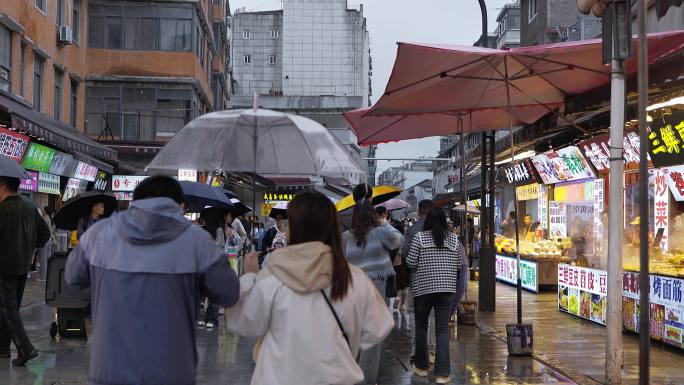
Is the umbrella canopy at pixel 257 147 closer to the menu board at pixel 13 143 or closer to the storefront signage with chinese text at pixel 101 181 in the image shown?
the menu board at pixel 13 143

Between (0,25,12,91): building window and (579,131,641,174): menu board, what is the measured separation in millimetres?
12844

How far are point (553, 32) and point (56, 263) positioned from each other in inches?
964

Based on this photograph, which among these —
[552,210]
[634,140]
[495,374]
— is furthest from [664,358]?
[552,210]

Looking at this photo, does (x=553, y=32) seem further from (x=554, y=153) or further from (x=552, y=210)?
(x=554, y=153)

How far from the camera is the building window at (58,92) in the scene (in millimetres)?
23547

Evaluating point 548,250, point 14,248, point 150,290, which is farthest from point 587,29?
point 150,290

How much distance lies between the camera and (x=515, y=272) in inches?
724

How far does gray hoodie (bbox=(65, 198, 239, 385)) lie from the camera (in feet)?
11.9

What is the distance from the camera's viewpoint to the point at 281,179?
135 ft

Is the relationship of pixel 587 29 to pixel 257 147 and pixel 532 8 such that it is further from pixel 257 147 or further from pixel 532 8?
pixel 257 147

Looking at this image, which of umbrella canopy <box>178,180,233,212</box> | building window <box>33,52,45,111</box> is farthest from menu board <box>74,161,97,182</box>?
umbrella canopy <box>178,180,233,212</box>

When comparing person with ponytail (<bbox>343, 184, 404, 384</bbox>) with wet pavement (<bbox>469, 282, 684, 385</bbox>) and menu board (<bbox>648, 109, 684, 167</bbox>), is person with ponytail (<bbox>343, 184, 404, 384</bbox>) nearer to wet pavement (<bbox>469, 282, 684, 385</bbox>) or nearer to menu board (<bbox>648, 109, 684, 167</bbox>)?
wet pavement (<bbox>469, 282, 684, 385</bbox>)

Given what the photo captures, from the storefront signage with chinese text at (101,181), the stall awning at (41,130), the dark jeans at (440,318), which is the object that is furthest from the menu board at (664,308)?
the storefront signage with chinese text at (101,181)

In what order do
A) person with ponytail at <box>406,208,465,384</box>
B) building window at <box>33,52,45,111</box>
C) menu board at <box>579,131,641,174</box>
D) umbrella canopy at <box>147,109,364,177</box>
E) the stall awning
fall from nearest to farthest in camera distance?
1. umbrella canopy at <box>147,109,364,177</box>
2. person with ponytail at <box>406,208,465,384</box>
3. menu board at <box>579,131,641,174</box>
4. the stall awning
5. building window at <box>33,52,45,111</box>
